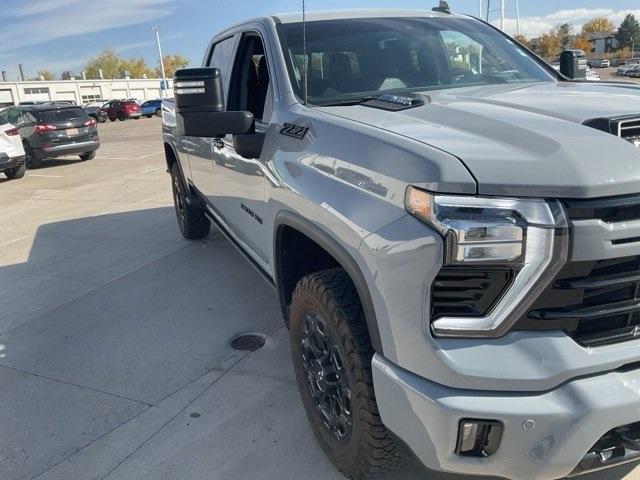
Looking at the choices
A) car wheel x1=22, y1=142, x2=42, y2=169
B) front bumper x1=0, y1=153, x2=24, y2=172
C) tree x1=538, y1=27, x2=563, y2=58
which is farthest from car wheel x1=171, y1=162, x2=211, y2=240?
tree x1=538, y1=27, x2=563, y2=58

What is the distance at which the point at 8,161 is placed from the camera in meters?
11.9

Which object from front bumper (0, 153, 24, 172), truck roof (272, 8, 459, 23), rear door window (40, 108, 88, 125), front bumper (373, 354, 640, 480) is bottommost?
front bumper (0, 153, 24, 172)

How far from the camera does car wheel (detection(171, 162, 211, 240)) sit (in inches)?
235

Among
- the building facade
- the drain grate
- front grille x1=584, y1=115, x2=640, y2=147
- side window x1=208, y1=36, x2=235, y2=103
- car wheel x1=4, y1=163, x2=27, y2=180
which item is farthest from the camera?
the building facade

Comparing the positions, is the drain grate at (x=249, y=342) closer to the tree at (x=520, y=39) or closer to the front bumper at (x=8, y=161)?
the tree at (x=520, y=39)

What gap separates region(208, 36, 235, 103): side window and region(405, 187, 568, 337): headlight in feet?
8.67

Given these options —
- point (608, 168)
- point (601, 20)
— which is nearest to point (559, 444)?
point (608, 168)

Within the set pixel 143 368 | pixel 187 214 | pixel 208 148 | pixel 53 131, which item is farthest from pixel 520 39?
pixel 143 368

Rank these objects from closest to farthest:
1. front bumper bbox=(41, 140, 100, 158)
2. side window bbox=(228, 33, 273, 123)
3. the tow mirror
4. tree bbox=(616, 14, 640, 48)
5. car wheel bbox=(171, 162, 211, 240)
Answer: the tow mirror < side window bbox=(228, 33, 273, 123) < car wheel bbox=(171, 162, 211, 240) < front bumper bbox=(41, 140, 100, 158) < tree bbox=(616, 14, 640, 48)

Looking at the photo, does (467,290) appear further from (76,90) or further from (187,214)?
(76,90)

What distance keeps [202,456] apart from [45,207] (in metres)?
7.60

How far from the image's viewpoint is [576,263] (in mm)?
1634

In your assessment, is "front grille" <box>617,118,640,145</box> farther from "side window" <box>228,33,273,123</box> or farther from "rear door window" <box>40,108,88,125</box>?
"rear door window" <box>40,108,88,125</box>

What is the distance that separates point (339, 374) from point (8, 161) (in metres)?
11.7
